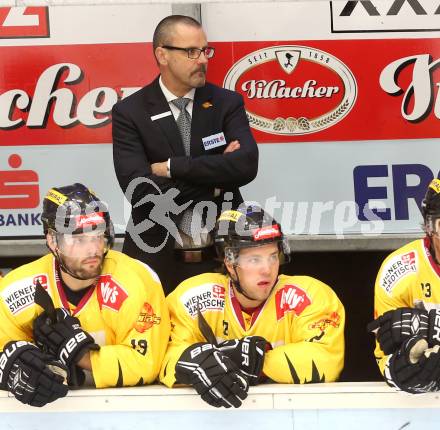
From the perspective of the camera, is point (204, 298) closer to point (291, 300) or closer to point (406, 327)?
point (291, 300)

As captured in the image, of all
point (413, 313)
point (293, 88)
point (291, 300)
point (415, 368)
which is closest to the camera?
point (415, 368)

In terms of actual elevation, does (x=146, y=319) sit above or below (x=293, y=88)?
below

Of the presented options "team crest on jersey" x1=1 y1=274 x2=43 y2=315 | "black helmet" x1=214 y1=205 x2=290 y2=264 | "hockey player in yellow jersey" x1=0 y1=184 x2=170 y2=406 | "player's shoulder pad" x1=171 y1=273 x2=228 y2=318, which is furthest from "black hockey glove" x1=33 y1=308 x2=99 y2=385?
"black helmet" x1=214 y1=205 x2=290 y2=264

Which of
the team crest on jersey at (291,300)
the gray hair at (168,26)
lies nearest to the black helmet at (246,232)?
the team crest on jersey at (291,300)

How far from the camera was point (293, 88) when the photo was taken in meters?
5.56

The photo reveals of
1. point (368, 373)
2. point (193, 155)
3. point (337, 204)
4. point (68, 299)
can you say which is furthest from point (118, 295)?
point (337, 204)

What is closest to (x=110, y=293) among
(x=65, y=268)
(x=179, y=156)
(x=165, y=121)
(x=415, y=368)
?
(x=65, y=268)

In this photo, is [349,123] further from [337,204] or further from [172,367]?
[172,367]

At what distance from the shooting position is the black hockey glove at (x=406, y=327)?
331cm

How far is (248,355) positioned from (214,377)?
0.58 ft

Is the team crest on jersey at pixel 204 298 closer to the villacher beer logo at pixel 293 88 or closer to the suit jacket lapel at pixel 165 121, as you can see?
the suit jacket lapel at pixel 165 121

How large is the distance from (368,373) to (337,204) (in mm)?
982

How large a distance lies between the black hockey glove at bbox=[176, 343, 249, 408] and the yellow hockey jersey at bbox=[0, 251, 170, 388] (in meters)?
0.18

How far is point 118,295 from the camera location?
364cm
